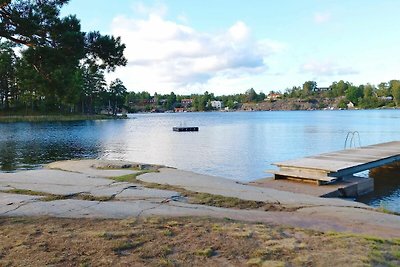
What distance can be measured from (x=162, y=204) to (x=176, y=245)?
2.68 metres

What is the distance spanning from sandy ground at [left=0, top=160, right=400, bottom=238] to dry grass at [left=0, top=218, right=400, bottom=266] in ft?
2.04

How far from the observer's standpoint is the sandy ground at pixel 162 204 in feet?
23.9

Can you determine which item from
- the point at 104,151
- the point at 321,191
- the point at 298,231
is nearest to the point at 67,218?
the point at 298,231

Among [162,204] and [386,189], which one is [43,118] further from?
[162,204]

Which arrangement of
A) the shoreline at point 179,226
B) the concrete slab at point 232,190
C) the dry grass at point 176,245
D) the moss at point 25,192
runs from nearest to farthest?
the dry grass at point 176,245 → the shoreline at point 179,226 → the moss at point 25,192 → the concrete slab at point 232,190

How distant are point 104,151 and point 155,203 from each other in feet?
106

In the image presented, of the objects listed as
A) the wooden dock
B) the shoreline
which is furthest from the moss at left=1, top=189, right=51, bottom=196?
the wooden dock

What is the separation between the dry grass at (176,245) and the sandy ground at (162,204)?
0.62 meters

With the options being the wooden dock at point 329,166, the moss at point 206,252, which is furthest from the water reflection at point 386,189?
the moss at point 206,252

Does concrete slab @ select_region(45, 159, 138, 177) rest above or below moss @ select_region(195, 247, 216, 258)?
below

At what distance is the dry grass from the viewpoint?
5.04 m

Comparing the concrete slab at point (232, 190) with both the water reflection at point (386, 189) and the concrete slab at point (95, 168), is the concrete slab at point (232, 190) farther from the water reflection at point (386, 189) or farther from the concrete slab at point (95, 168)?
the water reflection at point (386, 189)

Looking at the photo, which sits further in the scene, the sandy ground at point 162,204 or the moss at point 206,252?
the sandy ground at point 162,204

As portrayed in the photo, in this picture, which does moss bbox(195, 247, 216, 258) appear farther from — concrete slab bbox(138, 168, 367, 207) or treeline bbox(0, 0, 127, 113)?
treeline bbox(0, 0, 127, 113)
